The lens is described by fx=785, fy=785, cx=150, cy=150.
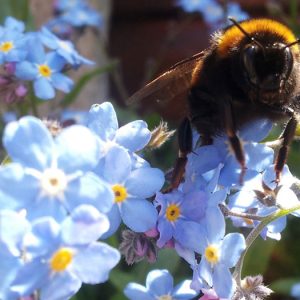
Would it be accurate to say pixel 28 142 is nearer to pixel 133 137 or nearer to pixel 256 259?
pixel 133 137

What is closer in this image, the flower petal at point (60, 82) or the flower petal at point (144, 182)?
the flower petal at point (144, 182)

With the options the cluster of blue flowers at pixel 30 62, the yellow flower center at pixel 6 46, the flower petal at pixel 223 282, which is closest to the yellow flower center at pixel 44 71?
the cluster of blue flowers at pixel 30 62

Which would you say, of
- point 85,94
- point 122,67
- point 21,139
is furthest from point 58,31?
point 21,139

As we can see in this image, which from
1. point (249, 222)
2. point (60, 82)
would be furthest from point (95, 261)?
point (60, 82)

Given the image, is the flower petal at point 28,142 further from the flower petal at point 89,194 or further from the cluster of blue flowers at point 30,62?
the cluster of blue flowers at point 30,62

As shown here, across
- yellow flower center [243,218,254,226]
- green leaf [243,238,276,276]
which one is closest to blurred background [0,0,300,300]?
green leaf [243,238,276,276]

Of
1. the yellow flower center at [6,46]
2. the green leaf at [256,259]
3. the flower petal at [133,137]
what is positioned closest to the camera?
the flower petal at [133,137]
